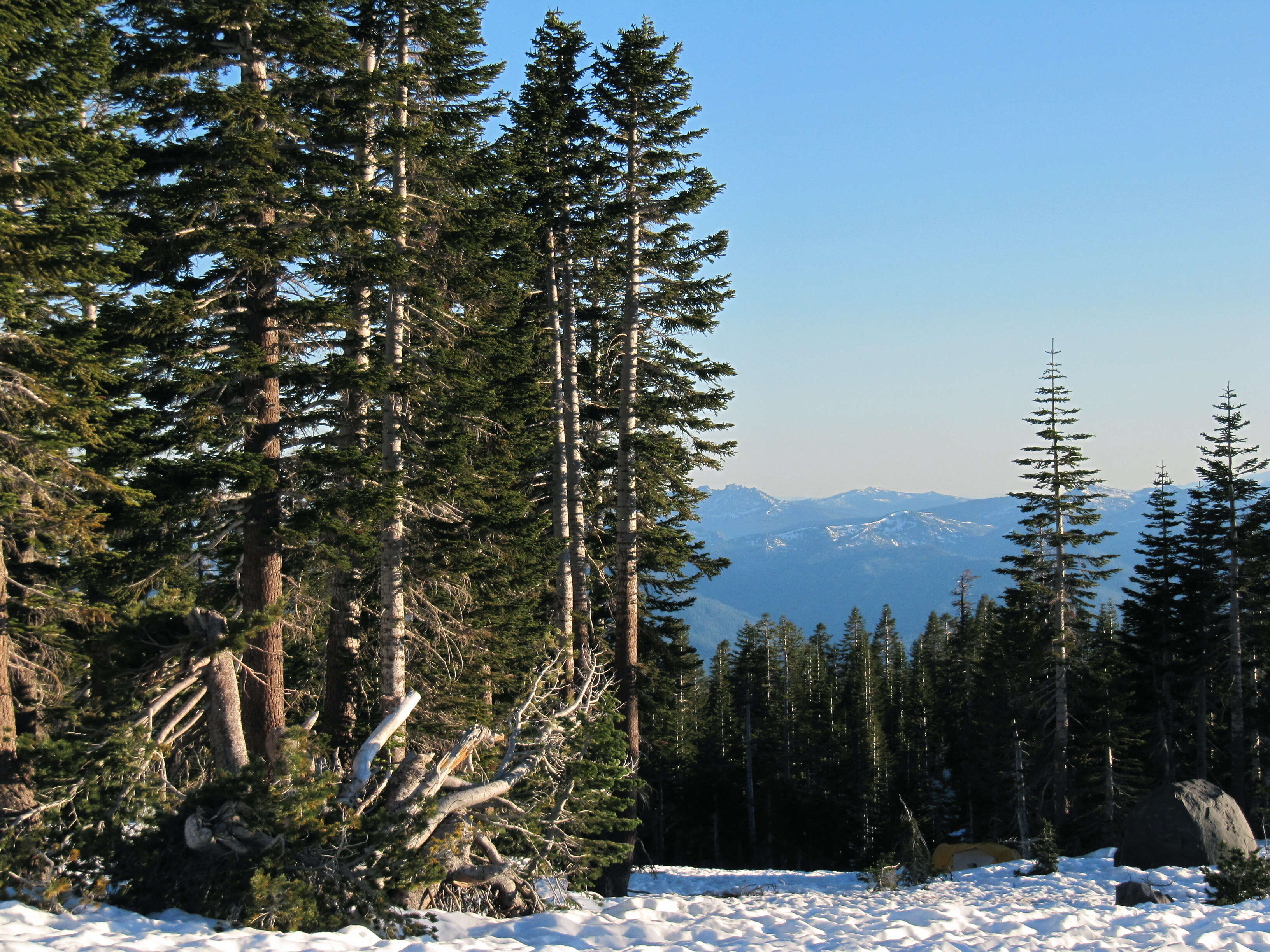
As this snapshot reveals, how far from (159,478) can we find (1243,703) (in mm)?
34450

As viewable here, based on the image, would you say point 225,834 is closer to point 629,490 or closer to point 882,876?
point 629,490

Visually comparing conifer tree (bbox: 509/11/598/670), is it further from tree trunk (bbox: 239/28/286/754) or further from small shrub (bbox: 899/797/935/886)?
small shrub (bbox: 899/797/935/886)

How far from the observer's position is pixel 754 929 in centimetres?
861

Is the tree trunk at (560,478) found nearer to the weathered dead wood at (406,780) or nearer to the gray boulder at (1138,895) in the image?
the weathered dead wood at (406,780)

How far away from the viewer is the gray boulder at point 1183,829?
51.7 feet

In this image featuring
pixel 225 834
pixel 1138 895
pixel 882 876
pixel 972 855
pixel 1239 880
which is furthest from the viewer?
pixel 972 855

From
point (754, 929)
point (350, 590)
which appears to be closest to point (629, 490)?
point (350, 590)

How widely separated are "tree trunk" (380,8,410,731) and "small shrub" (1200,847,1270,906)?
11.7 metres

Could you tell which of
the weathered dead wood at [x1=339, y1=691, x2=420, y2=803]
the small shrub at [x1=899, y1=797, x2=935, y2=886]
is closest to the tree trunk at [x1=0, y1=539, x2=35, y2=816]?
the weathered dead wood at [x1=339, y1=691, x2=420, y2=803]

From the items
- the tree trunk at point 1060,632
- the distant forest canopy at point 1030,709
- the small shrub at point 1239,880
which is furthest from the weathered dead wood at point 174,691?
the tree trunk at point 1060,632

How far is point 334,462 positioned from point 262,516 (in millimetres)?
1123

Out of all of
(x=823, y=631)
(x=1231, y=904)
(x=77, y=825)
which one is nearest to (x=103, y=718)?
(x=77, y=825)

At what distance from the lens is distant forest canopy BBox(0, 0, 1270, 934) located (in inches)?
338

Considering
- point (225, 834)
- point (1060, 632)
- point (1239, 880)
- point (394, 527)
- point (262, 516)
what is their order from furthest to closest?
point (1060, 632) → point (394, 527) → point (1239, 880) → point (262, 516) → point (225, 834)
